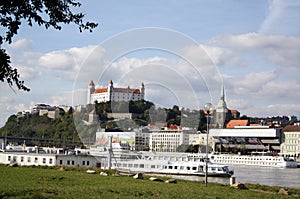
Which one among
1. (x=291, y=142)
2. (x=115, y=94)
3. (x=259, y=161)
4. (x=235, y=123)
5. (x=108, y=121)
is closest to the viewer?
(x=259, y=161)

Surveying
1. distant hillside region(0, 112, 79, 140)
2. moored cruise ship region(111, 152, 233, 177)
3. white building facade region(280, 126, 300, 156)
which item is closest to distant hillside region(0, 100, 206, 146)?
distant hillside region(0, 112, 79, 140)

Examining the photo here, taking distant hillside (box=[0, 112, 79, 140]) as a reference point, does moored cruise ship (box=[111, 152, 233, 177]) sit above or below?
below

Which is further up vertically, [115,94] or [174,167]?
[115,94]

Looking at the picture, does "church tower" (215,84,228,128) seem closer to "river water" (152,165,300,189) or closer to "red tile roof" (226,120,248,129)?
"red tile roof" (226,120,248,129)

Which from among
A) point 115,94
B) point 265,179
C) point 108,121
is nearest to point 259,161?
point 108,121

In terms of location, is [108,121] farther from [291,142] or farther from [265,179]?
[265,179]

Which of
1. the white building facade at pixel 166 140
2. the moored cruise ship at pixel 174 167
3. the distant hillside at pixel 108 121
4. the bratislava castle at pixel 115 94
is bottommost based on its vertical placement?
the moored cruise ship at pixel 174 167

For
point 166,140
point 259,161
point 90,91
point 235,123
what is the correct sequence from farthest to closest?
point 90,91
point 235,123
point 166,140
point 259,161

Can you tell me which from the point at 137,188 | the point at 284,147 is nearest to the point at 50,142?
the point at 284,147

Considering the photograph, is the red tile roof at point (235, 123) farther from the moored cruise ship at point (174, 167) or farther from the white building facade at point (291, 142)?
the moored cruise ship at point (174, 167)

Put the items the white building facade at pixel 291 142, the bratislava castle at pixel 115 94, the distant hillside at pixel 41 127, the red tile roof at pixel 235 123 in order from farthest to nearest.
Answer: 1. the bratislava castle at pixel 115 94
2. the red tile roof at pixel 235 123
3. the distant hillside at pixel 41 127
4. the white building facade at pixel 291 142

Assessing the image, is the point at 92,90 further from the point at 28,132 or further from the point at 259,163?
the point at 259,163

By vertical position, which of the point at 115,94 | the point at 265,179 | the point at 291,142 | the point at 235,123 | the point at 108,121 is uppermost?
the point at 115,94

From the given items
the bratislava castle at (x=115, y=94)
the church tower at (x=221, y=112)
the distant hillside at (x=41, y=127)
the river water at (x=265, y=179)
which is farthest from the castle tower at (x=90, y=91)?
the river water at (x=265, y=179)
